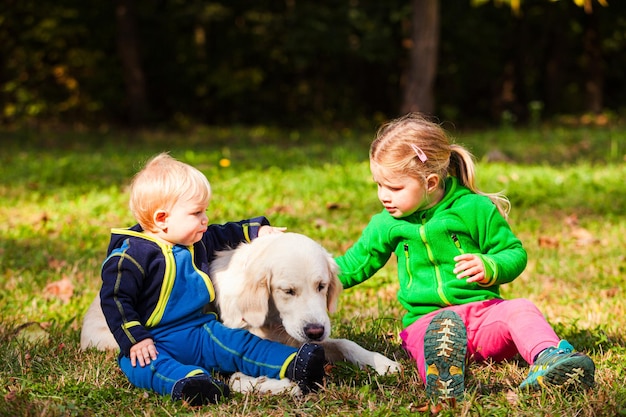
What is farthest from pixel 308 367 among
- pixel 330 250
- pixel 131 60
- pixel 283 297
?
pixel 131 60

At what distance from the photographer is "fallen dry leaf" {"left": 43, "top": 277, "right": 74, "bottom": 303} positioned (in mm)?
5324

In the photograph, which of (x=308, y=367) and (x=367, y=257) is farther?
(x=367, y=257)

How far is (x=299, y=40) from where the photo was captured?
19.3m

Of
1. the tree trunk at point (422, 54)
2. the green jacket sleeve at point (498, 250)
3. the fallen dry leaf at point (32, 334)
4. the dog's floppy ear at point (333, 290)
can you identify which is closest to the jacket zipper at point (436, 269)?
the green jacket sleeve at point (498, 250)

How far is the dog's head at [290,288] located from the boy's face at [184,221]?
11.6 inches

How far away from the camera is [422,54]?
1612cm

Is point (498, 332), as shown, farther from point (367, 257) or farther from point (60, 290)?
point (60, 290)

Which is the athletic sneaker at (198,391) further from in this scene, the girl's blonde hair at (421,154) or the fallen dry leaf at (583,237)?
the fallen dry leaf at (583,237)

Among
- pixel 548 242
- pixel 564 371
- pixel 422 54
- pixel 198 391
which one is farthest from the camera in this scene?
pixel 422 54

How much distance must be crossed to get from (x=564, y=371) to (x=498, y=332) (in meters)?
0.55

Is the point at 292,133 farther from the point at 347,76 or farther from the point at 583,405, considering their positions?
the point at 583,405

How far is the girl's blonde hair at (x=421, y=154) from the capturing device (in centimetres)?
384

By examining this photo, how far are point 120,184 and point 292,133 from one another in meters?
9.15

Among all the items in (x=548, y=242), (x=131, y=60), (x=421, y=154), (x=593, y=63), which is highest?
(x=131, y=60)
